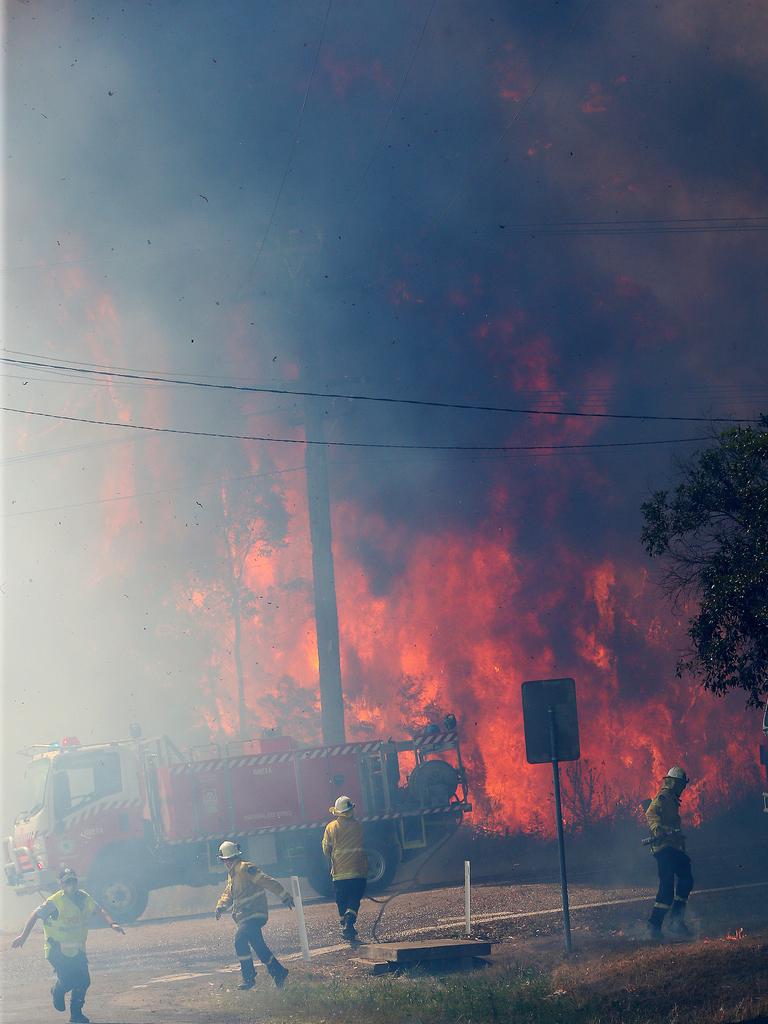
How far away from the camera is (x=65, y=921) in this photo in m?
10.6

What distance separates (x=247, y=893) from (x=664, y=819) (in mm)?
4796

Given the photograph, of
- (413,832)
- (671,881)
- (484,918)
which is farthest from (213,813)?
(671,881)

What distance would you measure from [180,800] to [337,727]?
5.77m

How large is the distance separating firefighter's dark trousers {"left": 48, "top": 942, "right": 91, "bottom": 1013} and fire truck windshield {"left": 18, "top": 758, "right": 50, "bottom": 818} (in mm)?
7506

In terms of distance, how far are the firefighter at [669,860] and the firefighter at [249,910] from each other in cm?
412

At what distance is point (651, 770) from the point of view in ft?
83.5

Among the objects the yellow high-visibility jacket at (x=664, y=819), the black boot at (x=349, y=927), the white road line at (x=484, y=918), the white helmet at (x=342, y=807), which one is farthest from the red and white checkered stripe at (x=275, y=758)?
the yellow high-visibility jacket at (x=664, y=819)

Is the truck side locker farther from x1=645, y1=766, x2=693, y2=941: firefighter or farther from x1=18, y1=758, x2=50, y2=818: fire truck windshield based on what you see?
x1=18, y1=758, x2=50, y2=818: fire truck windshield

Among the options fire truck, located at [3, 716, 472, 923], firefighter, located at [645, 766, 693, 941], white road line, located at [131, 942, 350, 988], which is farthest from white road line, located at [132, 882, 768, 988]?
→ fire truck, located at [3, 716, 472, 923]

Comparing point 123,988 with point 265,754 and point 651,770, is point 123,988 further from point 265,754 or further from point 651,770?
point 651,770

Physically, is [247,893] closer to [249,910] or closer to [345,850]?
[249,910]

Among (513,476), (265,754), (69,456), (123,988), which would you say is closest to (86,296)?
(69,456)

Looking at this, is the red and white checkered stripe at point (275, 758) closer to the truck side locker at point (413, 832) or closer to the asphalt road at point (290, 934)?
the truck side locker at point (413, 832)

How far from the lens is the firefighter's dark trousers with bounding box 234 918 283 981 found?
11.3 metres
